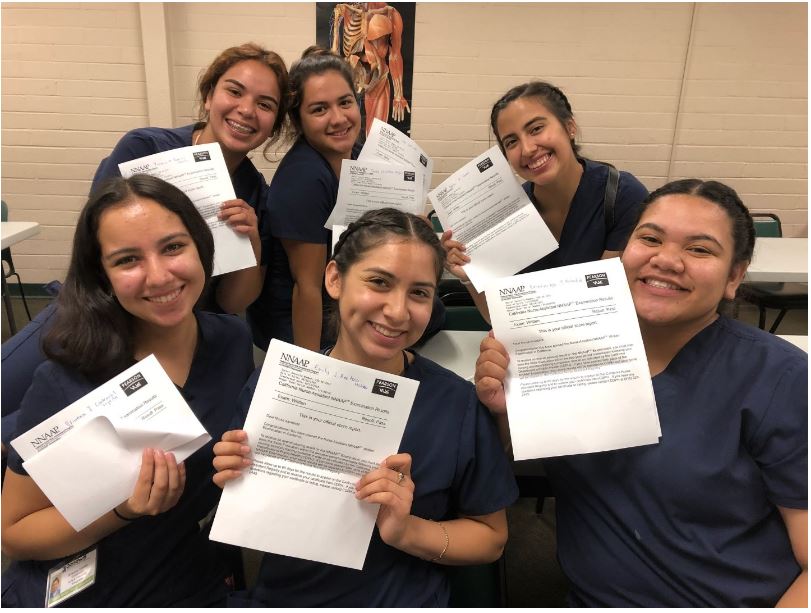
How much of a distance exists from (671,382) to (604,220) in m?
0.94

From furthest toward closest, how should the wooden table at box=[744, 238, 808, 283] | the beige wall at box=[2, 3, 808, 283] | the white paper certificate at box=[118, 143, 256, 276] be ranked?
the beige wall at box=[2, 3, 808, 283], the wooden table at box=[744, 238, 808, 283], the white paper certificate at box=[118, 143, 256, 276]

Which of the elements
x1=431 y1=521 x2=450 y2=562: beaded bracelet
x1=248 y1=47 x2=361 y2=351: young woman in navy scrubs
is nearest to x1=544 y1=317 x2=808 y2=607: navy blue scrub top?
x1=431 y1=521 x2=450 y2=562: beaded bracelet

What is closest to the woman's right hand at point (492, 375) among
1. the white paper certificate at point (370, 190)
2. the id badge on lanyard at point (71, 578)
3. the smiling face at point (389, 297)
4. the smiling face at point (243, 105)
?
the smiling face at point (389, 297)

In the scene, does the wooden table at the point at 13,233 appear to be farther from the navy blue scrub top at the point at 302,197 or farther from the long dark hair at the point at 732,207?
the long dark hair at the point at 732,207

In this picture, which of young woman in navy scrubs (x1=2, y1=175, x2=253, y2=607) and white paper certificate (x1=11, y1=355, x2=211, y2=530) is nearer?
white paper certificate (x1=11, y1=355, x2=211, y2=530)

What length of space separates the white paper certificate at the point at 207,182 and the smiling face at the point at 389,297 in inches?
25.2

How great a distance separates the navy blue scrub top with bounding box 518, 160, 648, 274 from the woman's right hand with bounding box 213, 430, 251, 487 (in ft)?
4.77

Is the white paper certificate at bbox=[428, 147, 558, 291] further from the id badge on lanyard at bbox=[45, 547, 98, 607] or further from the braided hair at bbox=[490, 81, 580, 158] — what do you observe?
the id badge on lanyard at bbox=[45, 547, 98, 607]

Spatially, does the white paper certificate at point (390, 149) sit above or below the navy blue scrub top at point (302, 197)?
above

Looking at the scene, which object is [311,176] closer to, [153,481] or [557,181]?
[557,181]

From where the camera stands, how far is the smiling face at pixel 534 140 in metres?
1.84

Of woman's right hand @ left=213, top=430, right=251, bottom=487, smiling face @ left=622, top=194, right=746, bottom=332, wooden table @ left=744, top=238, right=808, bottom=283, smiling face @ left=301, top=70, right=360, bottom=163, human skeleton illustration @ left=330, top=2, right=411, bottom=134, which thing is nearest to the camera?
woman's right hand @ left=213, top=430, right=251, bottom=487

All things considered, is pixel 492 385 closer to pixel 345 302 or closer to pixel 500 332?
pixel 500 332

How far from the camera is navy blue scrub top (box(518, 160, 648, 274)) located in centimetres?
196
